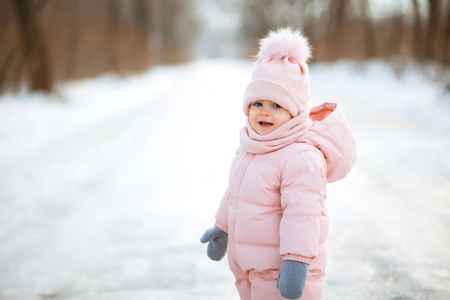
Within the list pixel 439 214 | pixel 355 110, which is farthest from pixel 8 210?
pixel 355 110

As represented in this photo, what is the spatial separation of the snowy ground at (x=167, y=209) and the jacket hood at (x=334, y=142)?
93cm

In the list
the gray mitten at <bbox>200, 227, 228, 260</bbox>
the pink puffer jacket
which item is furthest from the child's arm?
the pink puffer jacket

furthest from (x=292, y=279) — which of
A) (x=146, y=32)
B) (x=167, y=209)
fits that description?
(x=146, y=32)

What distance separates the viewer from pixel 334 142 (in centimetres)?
175

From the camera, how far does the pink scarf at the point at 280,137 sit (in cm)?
170

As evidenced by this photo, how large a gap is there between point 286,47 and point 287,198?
59 cm

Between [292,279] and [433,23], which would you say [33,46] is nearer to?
[433,23]

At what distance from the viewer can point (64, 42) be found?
1491 centimetres

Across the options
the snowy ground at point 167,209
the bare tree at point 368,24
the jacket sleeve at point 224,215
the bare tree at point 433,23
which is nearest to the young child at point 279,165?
the jacket sleeve at point 224,215

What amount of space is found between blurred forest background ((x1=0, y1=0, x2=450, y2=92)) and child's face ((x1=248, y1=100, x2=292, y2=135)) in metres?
0.22

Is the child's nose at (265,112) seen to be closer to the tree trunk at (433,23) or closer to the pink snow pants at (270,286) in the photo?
the pink snow pants at (270,286)

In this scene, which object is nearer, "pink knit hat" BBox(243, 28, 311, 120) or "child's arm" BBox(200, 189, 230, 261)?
"pink knit hat" BBox(243, 28, 311, 120)

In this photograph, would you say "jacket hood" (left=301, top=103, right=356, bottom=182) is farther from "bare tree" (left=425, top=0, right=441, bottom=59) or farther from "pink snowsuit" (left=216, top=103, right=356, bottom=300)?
"bare tree" (left=425, top=0, right=441, bottom=59)

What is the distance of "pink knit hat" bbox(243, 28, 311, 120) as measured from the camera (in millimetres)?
1684
